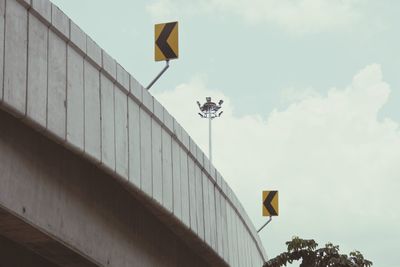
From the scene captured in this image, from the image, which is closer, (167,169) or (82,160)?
(82,160)

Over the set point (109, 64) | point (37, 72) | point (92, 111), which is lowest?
point (37, 72)

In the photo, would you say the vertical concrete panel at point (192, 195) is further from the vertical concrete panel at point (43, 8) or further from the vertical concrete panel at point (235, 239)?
the vertical concrete panel at point (43, 8)

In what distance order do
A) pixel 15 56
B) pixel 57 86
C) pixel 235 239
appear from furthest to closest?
pixel 235 239
pixel 57 86
pixel 15 56

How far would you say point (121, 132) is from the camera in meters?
12.9

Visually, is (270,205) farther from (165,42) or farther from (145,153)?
(145,153)

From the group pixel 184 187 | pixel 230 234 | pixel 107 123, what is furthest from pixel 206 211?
pixel 107 123

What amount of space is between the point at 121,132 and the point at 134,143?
1.77 ft

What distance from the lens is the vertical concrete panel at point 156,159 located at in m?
14.1

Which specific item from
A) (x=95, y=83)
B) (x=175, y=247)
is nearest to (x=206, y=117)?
(x=175, y=247)

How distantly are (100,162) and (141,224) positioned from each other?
3.10 m

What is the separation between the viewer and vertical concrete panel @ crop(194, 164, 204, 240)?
16328 mm

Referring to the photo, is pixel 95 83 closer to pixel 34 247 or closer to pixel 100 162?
pixel 100 162

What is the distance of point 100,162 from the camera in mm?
11828

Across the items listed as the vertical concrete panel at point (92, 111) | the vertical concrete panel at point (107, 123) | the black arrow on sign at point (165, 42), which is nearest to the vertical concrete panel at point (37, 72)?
the vertical concrete panel at point (92, 111)
